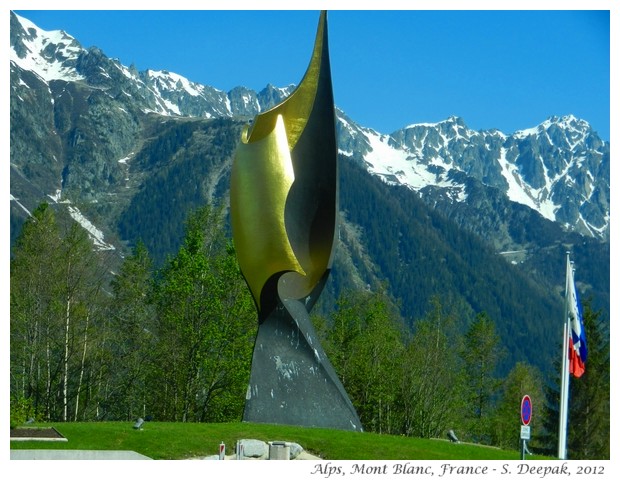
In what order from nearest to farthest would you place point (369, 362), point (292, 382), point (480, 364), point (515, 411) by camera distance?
point (292, 382)
point (369, 362)
point (515, 411)
point (480, 364)

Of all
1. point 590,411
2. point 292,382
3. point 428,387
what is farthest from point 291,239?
point 590,411

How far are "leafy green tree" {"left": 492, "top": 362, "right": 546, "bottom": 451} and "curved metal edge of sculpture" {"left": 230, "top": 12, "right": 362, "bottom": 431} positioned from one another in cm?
2323

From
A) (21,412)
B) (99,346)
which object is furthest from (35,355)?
(21,412)

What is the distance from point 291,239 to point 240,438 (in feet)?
22.4

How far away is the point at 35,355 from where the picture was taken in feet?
135

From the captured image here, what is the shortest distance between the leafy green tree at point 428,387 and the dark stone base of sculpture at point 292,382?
16.6 metres

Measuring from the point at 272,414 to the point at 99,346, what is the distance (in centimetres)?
1647

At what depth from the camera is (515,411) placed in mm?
57250

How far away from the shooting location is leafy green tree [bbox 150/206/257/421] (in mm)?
40250

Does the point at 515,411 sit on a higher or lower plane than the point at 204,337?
lower

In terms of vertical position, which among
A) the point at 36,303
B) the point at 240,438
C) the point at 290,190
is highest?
the point at 290,190

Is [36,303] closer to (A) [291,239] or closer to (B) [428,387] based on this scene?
(A) [291,239]
